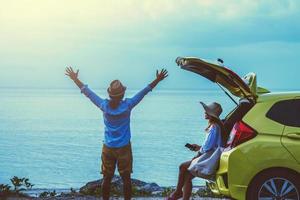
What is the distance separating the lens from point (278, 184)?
927 cm

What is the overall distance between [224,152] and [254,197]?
0.69 metres

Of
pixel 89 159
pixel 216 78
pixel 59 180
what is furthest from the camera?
pixel 89 159

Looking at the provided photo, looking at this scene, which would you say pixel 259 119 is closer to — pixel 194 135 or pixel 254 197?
pixel 254 197

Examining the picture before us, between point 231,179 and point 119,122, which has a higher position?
point 119,122

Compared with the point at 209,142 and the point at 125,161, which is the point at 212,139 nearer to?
the point at 209,142

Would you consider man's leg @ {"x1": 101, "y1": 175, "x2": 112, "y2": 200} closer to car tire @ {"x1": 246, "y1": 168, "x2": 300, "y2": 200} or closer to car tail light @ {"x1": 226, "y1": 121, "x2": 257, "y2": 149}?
car tail light @ {"x1": 226, "y1": 121, "x2": 257, "y2": 149}

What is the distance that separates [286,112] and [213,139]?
1.07 metres

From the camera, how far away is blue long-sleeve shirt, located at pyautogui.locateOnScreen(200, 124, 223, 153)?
1000cm

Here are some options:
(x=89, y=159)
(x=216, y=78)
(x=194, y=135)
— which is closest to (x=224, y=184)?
(x=216, y=78)

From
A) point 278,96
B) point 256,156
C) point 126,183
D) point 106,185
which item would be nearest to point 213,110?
point 278,96

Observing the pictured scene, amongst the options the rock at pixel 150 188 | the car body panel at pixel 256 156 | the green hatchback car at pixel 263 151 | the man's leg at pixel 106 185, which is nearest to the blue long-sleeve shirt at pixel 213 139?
the green hatchback car at pixel 263 151

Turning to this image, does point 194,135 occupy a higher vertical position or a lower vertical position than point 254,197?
higher

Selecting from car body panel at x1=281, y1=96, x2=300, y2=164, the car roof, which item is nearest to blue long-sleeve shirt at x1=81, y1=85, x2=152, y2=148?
the car roof

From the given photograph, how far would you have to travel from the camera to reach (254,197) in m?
9.34
